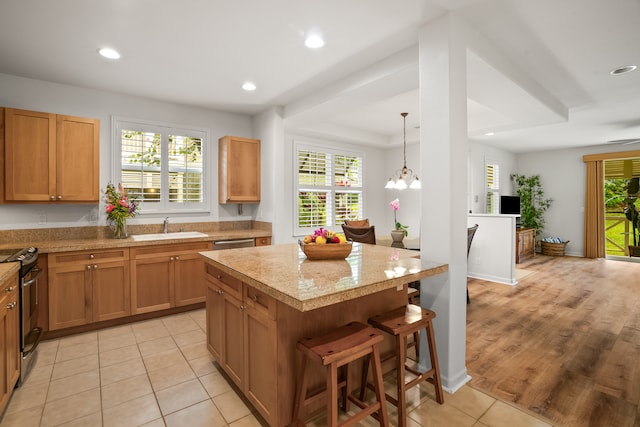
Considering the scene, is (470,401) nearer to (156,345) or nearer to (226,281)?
(226,281)

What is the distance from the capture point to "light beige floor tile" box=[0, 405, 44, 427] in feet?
6.22

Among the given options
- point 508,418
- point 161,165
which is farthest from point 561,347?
point 161,165

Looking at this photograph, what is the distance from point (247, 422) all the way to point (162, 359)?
3.86ft

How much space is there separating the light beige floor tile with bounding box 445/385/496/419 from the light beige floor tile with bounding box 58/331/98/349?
3.15 m

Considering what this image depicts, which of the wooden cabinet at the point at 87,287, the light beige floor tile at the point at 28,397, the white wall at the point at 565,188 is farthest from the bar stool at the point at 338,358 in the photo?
the white wall at the point at 565,188

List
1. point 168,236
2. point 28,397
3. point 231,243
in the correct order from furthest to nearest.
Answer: point 231,243 < point 168,236 < point 28,397

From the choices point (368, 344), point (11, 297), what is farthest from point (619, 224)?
point (11, 297)

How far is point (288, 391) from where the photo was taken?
5.76 ft

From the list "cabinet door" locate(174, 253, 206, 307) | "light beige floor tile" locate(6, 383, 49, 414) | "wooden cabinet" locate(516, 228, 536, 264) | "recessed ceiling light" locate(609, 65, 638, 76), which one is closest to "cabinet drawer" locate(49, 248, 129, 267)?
"cabinet door" locate(174, 253, 206, 307)

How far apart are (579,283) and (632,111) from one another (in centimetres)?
266

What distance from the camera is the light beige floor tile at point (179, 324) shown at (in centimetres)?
331

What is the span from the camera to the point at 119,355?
277 centimetres

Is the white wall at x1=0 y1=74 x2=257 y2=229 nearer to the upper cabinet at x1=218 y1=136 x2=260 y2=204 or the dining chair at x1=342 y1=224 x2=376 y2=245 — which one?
the upper cabinet at x1=218 y1=136 x2=260 y2=204

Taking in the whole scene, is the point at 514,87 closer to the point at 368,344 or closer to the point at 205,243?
the point at 368,344
